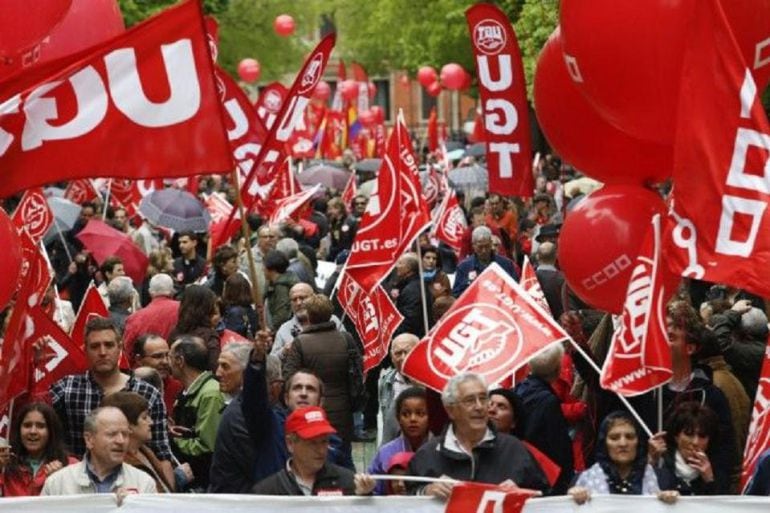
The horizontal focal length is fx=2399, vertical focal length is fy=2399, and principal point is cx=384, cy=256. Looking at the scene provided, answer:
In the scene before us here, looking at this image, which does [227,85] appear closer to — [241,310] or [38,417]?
[241,310]

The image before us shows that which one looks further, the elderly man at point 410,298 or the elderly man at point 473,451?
the elderly man at point 410,298

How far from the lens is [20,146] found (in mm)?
10555

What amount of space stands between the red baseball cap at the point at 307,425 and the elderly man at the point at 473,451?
39cm

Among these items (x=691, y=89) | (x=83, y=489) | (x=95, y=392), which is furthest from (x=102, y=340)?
(x=691, y=89)

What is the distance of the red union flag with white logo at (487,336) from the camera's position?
34.5 feet

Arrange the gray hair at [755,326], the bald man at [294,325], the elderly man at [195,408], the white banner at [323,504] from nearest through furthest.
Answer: the white banner at [323,504] → the elderly man at [195,408] → the gray hair at [755,326] → the bald man at [294,325]

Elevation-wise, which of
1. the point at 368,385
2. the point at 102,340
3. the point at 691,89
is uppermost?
the point at 691,89

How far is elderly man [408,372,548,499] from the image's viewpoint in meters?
9.49

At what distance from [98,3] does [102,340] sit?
2161 mm

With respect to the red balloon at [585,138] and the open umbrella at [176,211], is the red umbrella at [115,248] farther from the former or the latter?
the red balloon at [585,138]

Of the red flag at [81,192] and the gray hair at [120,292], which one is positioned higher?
the red flag at [81,192]

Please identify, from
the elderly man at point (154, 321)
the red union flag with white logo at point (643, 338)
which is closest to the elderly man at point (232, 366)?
the red union flag with white logo at point (643, 338)

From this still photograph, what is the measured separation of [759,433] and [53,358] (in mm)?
3596

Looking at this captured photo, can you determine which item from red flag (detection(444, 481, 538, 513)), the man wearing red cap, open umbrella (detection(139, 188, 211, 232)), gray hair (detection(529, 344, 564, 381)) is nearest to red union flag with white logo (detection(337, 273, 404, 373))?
gray hair (detection(529, 344, 564, 381))
